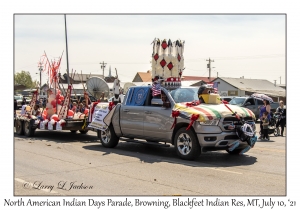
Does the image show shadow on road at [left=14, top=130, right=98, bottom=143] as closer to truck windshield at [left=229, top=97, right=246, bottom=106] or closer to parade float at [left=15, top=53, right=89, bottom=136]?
parade float at [left=15, top=53, right=89, bottom=136]

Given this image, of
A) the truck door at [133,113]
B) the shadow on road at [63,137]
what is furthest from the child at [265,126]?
the shadow on road at [63,137]

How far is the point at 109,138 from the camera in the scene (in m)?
13.1

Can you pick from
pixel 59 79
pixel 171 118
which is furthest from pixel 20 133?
pixel 171 118

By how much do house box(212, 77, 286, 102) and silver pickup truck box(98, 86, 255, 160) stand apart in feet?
136

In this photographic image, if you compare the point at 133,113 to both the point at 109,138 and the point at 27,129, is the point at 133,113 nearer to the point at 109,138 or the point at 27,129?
the point at 109,138

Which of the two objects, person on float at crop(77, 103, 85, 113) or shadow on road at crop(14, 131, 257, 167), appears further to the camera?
person on float at crop(77, 103, 85, 113)

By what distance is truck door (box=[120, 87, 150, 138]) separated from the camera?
1203 centimetres

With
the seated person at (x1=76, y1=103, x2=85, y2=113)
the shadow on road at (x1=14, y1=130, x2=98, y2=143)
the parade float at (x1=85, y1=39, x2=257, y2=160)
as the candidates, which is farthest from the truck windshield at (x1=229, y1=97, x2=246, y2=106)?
the parade float at (x1=85, y1=39, x2=257, y2=160)

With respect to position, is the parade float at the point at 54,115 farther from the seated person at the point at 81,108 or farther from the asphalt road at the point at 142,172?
the asphalt road at the point at 142,172

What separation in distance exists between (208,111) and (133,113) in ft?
8.86

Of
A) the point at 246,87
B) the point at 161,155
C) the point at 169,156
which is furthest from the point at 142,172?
the point at 246,87

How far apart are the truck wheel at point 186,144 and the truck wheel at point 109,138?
109 inches
